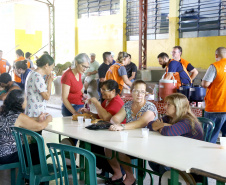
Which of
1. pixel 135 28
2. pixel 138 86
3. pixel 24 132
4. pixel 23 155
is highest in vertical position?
pixel 135 28

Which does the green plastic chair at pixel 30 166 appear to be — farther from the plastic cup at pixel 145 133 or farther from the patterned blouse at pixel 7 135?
the plastic cup at pixel 145 133

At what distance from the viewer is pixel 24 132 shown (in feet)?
9.22

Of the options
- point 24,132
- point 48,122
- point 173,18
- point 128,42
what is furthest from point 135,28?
point 24,132

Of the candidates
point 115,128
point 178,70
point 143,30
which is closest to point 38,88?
point 115,128

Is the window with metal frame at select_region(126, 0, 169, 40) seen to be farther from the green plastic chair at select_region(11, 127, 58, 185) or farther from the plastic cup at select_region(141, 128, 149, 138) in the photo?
the green plastic chair at select_region(11, 127, 58, 185)

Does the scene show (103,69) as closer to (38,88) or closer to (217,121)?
(217,121)

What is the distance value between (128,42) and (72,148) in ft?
32.0

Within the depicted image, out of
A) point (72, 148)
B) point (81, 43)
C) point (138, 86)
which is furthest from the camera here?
point (81, 43)

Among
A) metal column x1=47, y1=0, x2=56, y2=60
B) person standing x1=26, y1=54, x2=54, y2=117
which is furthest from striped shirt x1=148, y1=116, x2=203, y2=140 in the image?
metal column x1=47, y1=0, x2=56, y2=60

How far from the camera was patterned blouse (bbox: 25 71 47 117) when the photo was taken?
383 centimetres

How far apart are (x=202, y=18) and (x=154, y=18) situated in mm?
1742

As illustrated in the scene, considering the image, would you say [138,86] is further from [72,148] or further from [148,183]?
[72,148]

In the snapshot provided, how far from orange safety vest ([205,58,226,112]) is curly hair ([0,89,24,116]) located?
2.58m

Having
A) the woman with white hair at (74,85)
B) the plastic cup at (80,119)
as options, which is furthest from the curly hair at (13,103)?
the woman with white hair at (74,85)
